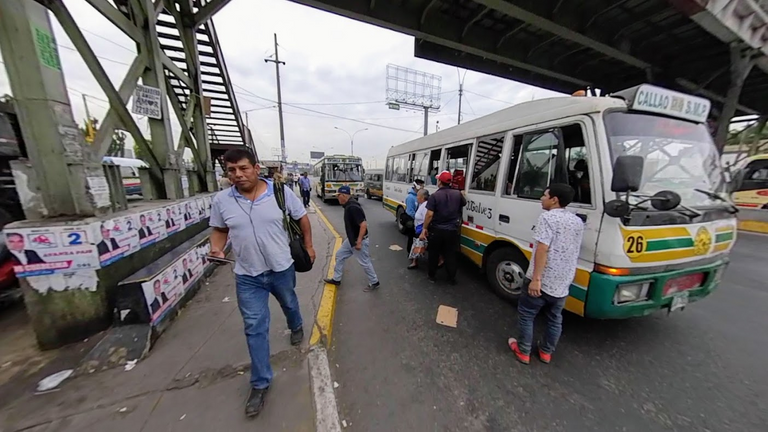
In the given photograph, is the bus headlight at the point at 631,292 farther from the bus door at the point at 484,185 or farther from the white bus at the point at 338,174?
the white bus at the point at 338,174

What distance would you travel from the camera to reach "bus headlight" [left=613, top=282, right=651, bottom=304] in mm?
2416

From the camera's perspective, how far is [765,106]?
43.4 feet

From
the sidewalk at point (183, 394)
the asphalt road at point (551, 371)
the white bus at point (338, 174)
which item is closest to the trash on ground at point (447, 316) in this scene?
the asphalt road at point (551, 371)

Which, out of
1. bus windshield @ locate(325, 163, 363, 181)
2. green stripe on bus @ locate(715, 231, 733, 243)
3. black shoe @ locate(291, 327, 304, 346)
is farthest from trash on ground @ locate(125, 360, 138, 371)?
bus windshield @ locate(325, 163, 363, 181)

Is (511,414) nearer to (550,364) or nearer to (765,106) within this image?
(550,364)

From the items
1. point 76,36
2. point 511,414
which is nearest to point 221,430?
point 511,414

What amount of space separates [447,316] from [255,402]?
2.22 metres

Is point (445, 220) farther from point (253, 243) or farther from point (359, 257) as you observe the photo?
point (253, 243)

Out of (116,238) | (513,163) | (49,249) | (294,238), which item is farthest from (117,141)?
(513,163)

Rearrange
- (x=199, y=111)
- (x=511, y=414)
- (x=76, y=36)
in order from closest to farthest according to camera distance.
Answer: (x=511, y=414) → (x=76, y=36) → (x=199, y=111)

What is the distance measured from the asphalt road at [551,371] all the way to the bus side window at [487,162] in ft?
5.49

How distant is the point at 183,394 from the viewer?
82.7 inches

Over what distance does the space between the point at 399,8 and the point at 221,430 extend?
8567 mm

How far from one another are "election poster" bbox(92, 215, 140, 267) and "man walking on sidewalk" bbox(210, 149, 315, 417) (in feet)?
4.94
